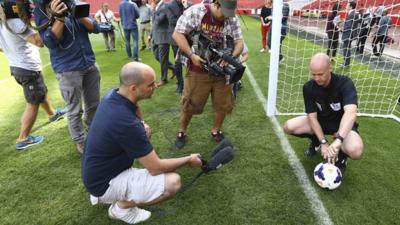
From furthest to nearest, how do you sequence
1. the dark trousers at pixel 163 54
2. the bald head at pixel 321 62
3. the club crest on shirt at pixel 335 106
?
the dark trousers at pixel 163 54 < the club crest on shirt at pixel 335 106 < the bald head at pixel 321 62

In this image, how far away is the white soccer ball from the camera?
305 cm

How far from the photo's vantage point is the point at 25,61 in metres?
3.92

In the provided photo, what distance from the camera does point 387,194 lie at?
3090mm

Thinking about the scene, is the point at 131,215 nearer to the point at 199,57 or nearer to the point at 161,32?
the point at 199,57

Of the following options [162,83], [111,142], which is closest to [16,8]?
[111,142]

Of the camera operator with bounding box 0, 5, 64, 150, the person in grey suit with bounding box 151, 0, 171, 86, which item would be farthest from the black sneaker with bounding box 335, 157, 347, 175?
the person in grey suit with bounding box 151, 0, 171, 86

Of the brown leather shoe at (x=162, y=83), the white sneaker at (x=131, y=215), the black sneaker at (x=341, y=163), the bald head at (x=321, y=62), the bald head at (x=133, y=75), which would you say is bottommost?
the brown leather shoe at (x=162, y=83)

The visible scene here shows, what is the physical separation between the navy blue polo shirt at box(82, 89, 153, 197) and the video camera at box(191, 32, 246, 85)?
1.28 m

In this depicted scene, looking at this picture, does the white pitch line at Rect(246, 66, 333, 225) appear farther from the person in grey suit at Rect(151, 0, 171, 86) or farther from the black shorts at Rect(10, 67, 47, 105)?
the black shorts at Rect(10, 67, 47, 105)

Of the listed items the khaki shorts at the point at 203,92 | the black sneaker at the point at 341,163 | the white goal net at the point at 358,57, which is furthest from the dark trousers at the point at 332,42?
the black sneaker at the point at 341,163

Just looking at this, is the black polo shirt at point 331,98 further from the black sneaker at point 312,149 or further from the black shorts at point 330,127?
the black sneaker at point 312,149

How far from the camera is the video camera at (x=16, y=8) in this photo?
3.21 meters

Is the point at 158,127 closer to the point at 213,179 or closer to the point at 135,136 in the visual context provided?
the point at 213,179

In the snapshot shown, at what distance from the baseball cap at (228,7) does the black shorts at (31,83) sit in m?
2.66
